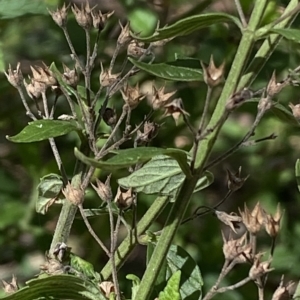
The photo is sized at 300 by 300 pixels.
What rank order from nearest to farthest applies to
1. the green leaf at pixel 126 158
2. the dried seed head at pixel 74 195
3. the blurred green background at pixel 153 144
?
the green leaf at pixel 126 158 → the dried seed head at pixel 74 195 → the blurred green background at pixel 153 144

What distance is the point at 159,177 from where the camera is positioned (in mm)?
1240

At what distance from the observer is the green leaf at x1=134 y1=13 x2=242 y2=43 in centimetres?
118

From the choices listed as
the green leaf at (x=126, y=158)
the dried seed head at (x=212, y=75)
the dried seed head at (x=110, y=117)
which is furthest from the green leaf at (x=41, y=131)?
the dried seed head at (x=212, y=75)

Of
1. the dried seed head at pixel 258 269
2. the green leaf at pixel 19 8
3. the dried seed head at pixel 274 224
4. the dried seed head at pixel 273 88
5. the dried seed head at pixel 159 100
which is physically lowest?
the green leaf at pixel 19 8

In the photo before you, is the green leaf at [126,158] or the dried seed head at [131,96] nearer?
the green leaf at [126,158]

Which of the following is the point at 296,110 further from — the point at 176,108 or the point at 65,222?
the point at 65,222

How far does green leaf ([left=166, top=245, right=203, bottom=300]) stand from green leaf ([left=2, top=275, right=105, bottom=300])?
0.23 meters

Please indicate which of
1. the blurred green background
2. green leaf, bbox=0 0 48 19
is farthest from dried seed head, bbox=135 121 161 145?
green leaf, bbox=0 0 48 19

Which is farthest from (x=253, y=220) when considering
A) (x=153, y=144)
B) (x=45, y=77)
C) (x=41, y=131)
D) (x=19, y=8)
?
(x=153, y=144)

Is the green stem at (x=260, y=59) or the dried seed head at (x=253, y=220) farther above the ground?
the green stem at (x=260, y=59)

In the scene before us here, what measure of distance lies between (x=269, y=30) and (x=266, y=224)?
1.04 ft

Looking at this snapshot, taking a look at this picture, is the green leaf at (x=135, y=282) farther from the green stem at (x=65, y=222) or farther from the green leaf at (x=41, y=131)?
the green leaf at (x=41, y=131)

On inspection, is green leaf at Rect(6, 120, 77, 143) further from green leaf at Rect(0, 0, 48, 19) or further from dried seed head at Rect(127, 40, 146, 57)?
green leaf at Rect(0, 0, 48, 19)

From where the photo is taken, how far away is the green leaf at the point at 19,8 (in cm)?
211
